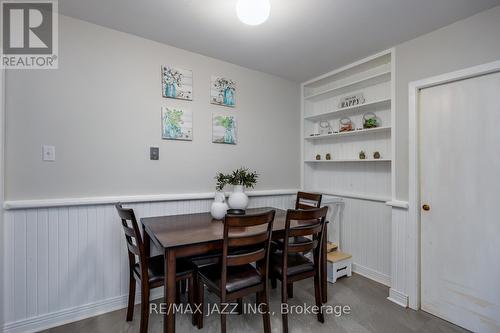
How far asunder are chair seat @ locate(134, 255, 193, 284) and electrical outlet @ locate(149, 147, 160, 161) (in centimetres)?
92

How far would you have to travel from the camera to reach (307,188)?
3410 mm

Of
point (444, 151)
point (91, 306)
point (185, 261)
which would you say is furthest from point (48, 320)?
point (444, 151)

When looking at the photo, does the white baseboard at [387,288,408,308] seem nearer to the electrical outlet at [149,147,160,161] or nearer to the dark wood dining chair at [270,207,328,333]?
the dark wood dining chair at [270,207,328,333]

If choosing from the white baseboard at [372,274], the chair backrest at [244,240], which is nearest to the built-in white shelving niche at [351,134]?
the white baseboard at [372,274]

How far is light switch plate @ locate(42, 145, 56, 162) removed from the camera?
186cm

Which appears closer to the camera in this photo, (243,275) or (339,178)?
(243,275)

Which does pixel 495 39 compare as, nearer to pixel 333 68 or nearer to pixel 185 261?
pixel 333 68

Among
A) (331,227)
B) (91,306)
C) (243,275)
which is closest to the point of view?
(243,275)

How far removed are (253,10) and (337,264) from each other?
2.54 m

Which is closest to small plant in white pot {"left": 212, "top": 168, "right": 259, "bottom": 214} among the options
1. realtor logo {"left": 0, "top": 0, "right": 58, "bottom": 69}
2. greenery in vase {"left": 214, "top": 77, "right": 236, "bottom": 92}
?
greenery in vase {"left": 214, "top": 77, "right": 236, "bottom": 92}

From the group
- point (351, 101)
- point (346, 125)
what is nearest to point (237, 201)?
point (346, 125)

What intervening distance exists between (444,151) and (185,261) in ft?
7.64

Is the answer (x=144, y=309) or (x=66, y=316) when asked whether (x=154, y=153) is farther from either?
(x=66, y=316)

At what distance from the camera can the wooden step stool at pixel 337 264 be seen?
261cm
